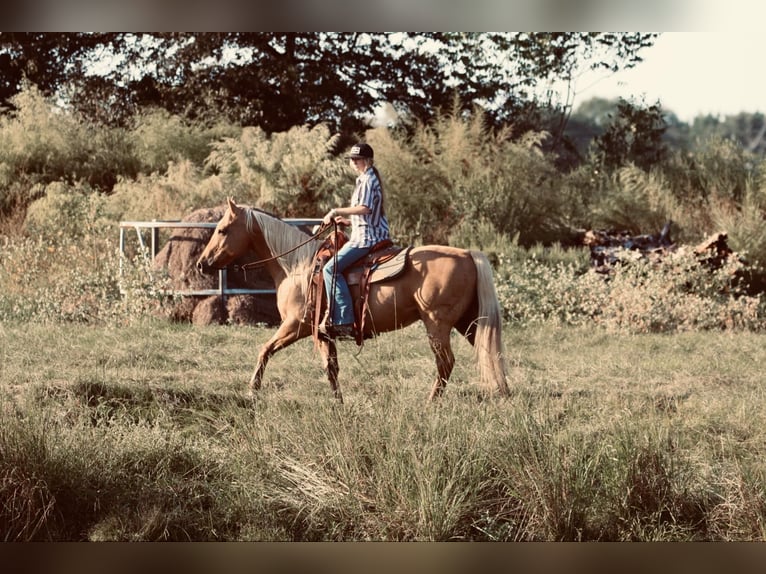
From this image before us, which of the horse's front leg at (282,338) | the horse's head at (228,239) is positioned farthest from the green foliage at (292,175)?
the horse's front leg at (282,338)

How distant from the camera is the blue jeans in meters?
5.91

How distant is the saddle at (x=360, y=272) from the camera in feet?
19.3

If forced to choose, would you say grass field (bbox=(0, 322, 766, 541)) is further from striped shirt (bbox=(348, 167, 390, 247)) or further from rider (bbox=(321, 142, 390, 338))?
striped shirt (bbox=(348, 167, 390, 247))

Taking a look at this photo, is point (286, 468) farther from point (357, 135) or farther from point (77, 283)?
point (357, 135)

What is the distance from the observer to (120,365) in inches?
280

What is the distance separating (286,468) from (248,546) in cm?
51

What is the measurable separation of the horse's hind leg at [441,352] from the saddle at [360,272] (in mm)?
453

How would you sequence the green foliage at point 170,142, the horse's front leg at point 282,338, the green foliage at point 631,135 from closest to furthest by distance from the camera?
the horse's front leg at point 282,338 → the green foliage at point 170,142 → the green foliage at point 631,135

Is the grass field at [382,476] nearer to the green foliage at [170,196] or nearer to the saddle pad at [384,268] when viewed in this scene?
the saddle pad at [384,268]

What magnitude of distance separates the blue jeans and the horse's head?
2.38 feet

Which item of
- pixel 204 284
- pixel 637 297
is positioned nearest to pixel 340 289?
pixel 204 284

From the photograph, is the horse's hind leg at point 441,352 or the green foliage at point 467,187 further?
the green foliage at point 467,187
